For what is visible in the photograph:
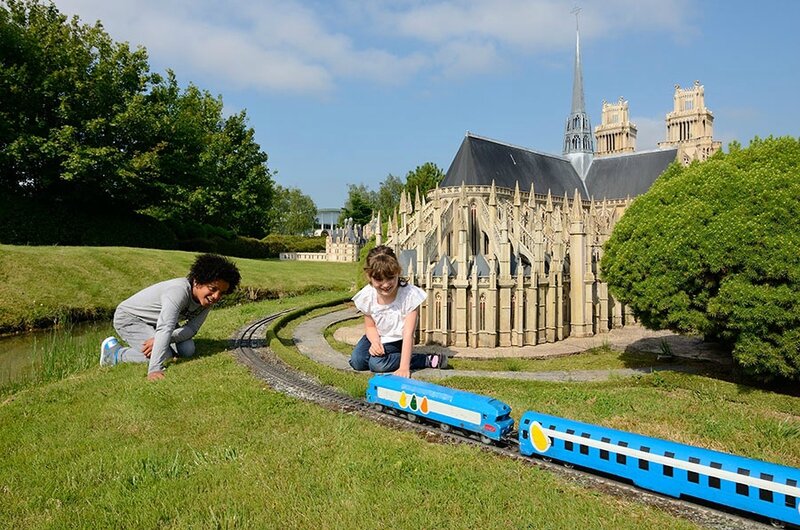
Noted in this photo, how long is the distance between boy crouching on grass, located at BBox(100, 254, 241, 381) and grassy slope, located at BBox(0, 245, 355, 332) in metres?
13.8

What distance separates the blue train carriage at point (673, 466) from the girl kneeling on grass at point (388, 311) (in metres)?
3.76

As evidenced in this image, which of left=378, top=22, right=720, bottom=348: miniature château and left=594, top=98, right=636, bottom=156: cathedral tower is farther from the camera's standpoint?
left=594, top=98, right=636, bottom=156: cathedral tower

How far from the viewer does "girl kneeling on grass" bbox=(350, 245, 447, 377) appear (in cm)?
1027

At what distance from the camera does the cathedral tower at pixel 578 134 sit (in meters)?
63.6

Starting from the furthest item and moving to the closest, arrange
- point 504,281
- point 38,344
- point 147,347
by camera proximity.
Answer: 1. point 504,281
2. point 38,344
3. point 147,347

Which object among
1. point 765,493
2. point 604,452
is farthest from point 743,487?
point 604,452

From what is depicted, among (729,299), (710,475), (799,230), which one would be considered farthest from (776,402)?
(710,475)

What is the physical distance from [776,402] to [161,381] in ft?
42.3

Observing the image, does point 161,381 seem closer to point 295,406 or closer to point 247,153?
point 295,406

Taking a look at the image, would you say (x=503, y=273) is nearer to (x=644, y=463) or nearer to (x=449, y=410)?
(x=449, y=410)

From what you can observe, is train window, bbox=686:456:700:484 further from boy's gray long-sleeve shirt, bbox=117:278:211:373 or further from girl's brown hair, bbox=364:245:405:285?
boy's gray long-sleeve shirt, bbox=117:278:211:373

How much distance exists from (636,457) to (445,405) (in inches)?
108

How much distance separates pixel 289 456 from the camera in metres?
6.80

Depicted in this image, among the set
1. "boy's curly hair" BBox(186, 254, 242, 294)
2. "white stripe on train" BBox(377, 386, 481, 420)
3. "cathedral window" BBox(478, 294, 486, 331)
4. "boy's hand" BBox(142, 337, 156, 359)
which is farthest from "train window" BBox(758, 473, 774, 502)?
"cathedral window" BBox(478, 294, 486, 331)
